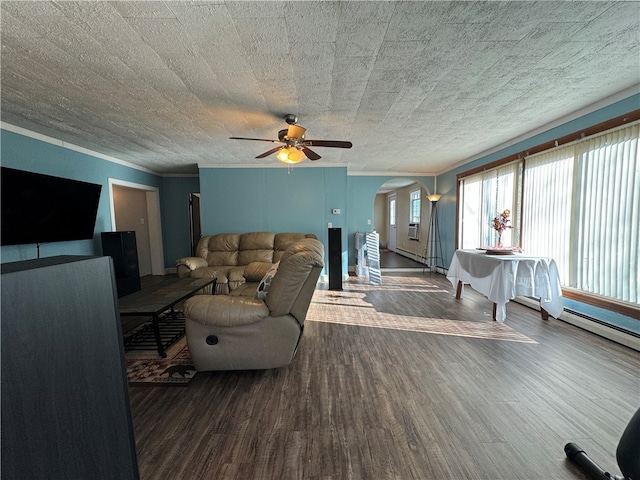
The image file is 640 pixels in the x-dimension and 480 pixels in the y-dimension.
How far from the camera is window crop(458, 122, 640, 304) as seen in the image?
8.28 feet

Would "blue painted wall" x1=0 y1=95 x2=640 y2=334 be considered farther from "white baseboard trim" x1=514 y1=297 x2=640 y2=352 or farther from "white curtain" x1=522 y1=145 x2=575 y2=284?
"white curtain" x1=522 y1=145 x2=575 y2=284

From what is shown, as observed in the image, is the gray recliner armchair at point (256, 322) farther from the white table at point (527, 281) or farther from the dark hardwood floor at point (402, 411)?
the white table at point (527, 281)

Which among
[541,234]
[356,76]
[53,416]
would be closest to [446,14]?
[356,76]

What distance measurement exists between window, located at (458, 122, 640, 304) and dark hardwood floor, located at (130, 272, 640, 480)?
2.27 ft

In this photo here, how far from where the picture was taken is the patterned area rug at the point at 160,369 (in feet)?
6.77

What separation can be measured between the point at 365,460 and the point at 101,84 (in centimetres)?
334

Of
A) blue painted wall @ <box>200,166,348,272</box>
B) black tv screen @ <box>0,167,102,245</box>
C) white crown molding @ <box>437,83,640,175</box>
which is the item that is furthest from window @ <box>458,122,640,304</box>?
black tv screen @ <box>0,167,102,245</box>

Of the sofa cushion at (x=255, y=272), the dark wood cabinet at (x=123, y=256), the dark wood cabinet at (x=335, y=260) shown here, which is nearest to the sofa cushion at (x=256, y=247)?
the sofa cushion at (x=255, y=272)

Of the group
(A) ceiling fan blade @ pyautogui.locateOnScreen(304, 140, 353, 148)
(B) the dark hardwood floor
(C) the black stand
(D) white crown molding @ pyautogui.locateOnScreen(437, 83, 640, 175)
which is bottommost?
(B) the dark hardwood floor

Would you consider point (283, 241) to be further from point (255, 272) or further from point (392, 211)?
point (392, 211)

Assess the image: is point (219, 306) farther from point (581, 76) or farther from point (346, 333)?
point (581, 76)

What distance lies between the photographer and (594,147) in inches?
112

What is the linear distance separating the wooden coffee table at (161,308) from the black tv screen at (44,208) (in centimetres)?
145

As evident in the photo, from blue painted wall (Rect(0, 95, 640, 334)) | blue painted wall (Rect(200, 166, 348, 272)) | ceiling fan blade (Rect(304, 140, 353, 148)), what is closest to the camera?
ceiling fan blade (Rect(304, 140, 353, 148))
